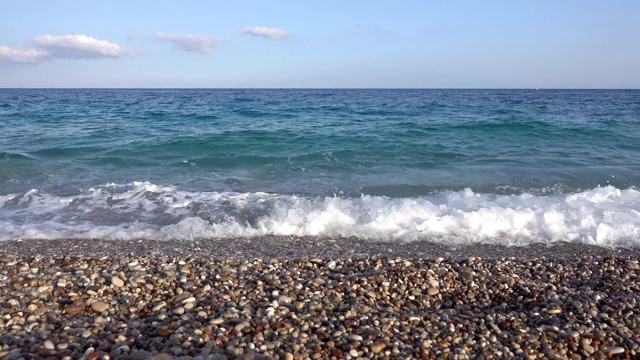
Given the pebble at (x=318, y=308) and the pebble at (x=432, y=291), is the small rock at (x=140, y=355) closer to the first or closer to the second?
the pebble at (x=318, y=308)

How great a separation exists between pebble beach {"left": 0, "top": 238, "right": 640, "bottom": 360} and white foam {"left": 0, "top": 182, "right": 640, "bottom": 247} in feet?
2.11

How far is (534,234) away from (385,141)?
31.2ft

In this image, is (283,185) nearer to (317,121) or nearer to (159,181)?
(159,181)

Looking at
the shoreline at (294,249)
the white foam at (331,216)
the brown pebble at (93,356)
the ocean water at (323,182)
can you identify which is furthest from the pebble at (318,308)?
the ocean water at (323,182)

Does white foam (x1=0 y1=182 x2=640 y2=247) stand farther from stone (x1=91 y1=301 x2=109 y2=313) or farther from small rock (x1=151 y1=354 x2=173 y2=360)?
small rock (x1=151 y1=354 x2=173 y2=360)

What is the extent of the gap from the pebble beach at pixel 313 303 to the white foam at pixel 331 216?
64cm

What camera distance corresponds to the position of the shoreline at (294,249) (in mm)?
6168

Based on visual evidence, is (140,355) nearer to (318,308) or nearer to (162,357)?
(162,357)

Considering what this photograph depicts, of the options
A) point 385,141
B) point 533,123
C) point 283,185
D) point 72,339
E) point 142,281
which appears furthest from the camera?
point 533,123

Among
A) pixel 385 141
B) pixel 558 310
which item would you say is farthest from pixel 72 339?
pixel 385 141

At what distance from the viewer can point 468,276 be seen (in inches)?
206

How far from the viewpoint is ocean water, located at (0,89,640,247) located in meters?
7.33

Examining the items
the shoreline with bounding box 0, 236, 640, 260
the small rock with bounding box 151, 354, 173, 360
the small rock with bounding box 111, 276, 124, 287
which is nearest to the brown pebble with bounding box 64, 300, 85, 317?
the small rock with bounding box 111, 276, 124, 287

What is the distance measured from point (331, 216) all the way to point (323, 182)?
298 centimetres
